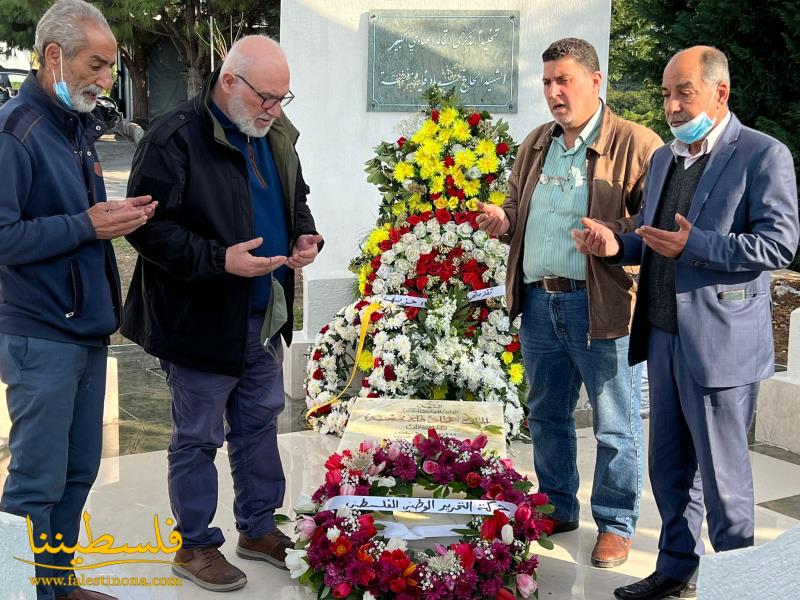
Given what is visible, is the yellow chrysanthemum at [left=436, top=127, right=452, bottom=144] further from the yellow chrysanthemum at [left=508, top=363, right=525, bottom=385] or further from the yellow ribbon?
the yellow chrysanthemum at [left=508, top=363, right=525, bottom=385]

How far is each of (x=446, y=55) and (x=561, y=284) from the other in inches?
125

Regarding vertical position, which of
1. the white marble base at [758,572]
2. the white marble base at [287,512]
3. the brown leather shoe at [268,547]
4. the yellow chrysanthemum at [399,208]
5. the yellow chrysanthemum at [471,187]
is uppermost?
the yellow chrysanthemum at [471,187]

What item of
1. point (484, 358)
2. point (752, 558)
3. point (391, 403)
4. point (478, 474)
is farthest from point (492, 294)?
point (752, 558)

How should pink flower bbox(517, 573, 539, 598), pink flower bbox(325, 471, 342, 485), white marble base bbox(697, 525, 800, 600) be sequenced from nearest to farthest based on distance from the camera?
white marble base bbox(697, 525, 800, 600) < pink flower bbox(517, 573, 539, 598) < pink flower bbox(325, 471, 342, 485)

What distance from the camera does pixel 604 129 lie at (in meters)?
3.96

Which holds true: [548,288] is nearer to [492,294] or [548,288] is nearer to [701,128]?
[701,128]

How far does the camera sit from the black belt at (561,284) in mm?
3975

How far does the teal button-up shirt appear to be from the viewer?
3.95m

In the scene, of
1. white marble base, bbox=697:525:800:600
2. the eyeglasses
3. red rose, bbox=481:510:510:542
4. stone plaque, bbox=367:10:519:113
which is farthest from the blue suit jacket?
stone plaque, bbox=367:10:519:113

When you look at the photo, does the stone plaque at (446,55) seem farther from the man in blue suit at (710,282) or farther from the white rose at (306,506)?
the white rose at (306,506)

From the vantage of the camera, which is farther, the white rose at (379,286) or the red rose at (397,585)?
the white rose at (379,286)

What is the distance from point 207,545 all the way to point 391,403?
1222 mm

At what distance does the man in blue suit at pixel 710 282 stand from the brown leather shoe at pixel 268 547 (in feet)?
4.67

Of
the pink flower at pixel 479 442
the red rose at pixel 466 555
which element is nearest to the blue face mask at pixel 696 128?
the pink flower at pixel 479 442
